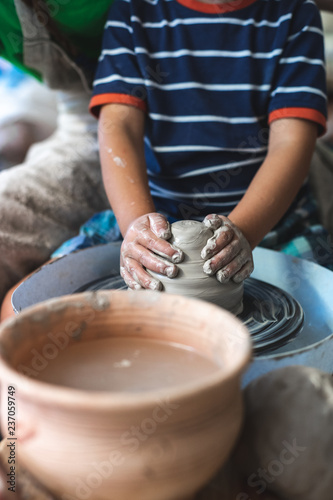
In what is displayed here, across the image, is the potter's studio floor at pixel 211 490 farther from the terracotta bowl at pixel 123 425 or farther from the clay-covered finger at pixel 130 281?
the clay-covered finger at pixel 130 281

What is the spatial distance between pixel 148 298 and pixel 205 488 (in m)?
0.19

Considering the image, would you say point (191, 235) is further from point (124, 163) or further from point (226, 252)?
point (124, 163)

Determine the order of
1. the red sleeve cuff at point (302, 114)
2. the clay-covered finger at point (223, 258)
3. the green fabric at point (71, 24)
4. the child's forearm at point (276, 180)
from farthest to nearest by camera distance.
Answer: the green fabric at point (71, 24) < the red sleeve cuff at point (302, 114) < the child's forearm at point (276, 180) < the clay-covered finger at point (223, 258)

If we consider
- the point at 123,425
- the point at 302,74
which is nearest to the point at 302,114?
the point at 302,74

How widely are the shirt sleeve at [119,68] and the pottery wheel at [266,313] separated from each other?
40 cm

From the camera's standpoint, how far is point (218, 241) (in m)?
0.78

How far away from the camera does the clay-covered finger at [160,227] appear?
0.79m

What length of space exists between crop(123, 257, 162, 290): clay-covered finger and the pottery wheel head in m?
0.07

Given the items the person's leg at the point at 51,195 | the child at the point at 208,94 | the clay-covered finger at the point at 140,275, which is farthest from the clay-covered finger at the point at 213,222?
the person's leg at the point at 51,195

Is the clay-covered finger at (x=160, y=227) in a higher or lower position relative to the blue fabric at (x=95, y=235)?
higher

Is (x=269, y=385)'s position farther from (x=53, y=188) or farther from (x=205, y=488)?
(x=53, y=188)

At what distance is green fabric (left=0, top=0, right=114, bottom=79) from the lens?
118cm

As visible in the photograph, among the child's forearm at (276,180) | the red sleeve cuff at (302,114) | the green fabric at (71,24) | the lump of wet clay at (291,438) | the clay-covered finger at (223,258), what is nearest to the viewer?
the lump of wet clay at (291,438)

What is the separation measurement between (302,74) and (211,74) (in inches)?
7.6
